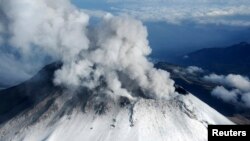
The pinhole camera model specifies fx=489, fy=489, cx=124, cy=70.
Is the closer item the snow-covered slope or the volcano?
the snow-covered slope

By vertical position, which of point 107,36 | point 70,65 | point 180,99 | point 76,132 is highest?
point 107,36

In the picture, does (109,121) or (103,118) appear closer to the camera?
(109,121)

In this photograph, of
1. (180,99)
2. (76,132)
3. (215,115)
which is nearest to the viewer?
(76,132)

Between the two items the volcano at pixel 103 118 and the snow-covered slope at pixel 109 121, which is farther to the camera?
the volcano at pixel 103 118

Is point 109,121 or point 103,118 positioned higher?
point 103,118

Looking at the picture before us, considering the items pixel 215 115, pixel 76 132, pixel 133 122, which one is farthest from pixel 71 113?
pixel 215 115

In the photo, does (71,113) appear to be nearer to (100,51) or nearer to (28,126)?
(28,126)
